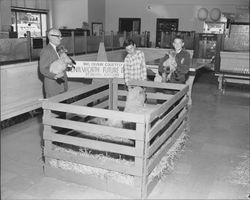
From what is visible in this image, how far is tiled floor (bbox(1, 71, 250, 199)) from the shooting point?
279cm

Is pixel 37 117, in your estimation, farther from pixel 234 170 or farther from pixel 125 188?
pixel 234 170

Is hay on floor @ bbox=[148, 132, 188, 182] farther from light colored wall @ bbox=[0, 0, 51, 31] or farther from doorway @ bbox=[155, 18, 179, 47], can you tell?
doorway @ bbox=[155, 18, 179, 47]

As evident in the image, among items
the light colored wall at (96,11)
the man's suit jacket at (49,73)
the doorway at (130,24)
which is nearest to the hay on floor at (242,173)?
the man's suit jacket at (49,73)

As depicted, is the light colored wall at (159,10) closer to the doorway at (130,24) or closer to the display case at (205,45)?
the doorway at (130,24)

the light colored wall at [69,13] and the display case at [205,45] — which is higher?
the light colored wall at [69,13]

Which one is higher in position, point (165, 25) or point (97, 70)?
point (165, 25)

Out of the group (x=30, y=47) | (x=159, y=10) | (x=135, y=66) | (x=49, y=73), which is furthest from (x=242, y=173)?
(x=159, y=10)

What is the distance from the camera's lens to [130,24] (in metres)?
13.1

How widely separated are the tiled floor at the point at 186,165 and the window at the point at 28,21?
7.07m

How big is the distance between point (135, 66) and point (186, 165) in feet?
4.62

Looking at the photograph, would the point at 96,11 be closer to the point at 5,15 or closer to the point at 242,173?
the point at 5,15

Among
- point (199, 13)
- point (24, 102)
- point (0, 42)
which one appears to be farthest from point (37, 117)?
point (199, 13)

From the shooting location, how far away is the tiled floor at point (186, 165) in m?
2.79

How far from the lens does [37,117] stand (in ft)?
16.4
